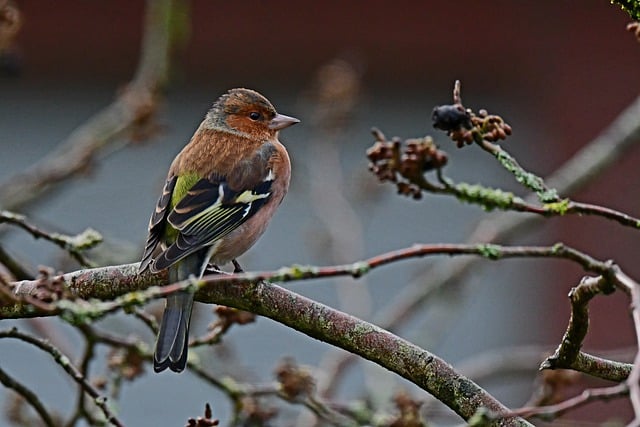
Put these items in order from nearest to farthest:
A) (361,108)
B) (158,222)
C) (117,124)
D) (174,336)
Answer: (174,336), (158,222), (117,124), (361,108)

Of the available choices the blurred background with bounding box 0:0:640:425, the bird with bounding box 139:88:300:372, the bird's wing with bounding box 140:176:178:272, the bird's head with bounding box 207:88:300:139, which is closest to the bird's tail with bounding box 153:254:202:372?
the bird with bounding box 139:88:300:372

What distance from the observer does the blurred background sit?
7.77m


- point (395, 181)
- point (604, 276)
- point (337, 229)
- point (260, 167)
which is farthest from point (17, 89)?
point (604, 276)

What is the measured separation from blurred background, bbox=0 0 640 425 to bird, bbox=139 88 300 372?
3481mm

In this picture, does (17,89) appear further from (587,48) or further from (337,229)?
(587,48)

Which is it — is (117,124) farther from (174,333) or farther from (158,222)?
(174,333)

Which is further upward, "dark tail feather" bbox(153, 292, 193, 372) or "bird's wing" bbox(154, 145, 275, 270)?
"bird's wing" bbox(154, 145, 275, 270)

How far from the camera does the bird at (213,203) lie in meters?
2.99

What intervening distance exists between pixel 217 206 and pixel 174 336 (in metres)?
0.68

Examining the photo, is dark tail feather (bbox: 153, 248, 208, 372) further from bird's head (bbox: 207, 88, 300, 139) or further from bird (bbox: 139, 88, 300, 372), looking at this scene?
bird's head (bbox: 207, 88, 300, 139)

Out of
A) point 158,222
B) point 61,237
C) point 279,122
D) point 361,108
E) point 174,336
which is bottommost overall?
point 174,336

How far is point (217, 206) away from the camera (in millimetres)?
3516

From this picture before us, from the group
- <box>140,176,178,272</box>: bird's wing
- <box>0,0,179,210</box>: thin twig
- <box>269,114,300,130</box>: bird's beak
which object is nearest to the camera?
<box>140,176,178,272</box>: bird's wing

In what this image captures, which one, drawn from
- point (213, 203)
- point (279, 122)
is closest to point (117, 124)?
point (279, 122)
